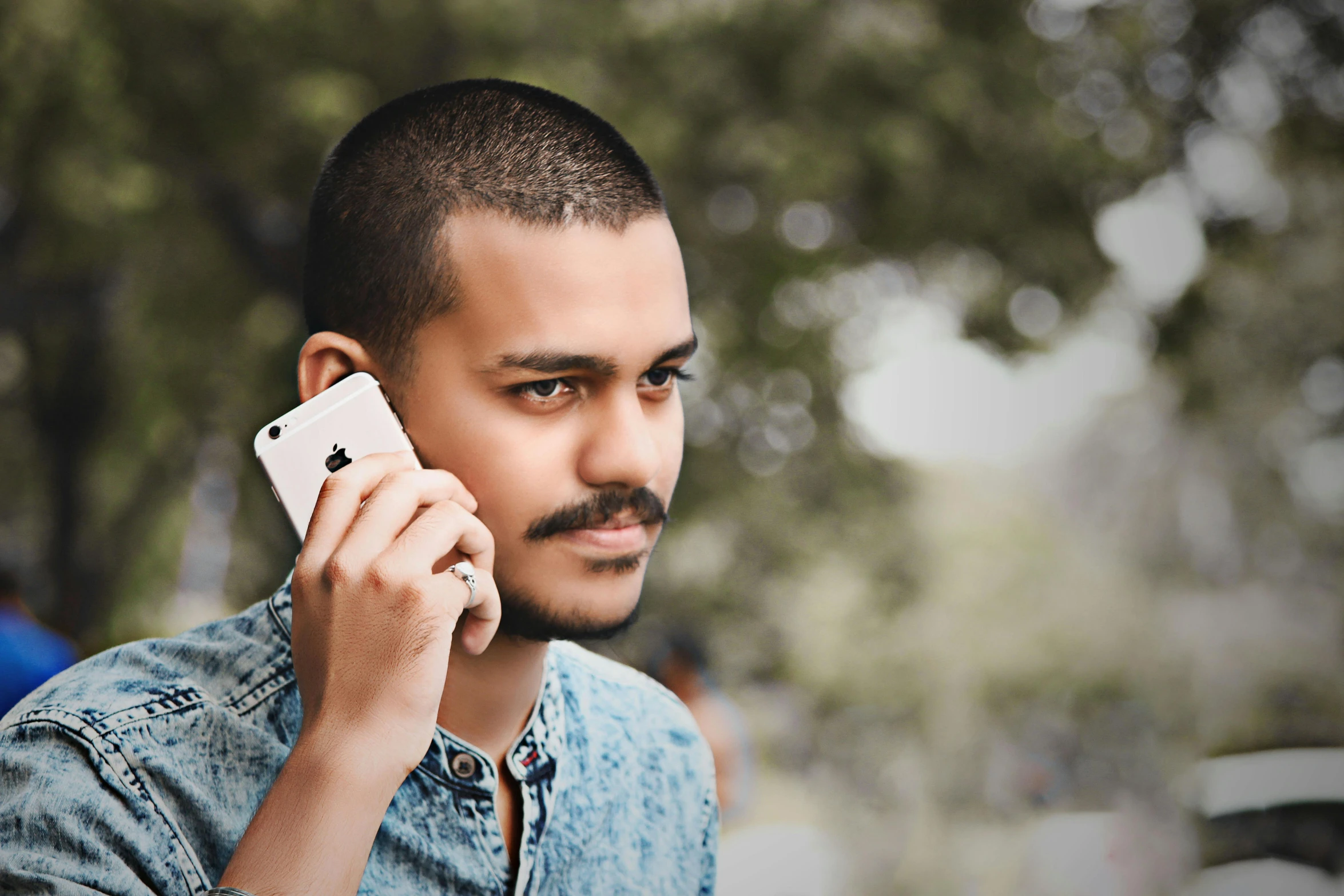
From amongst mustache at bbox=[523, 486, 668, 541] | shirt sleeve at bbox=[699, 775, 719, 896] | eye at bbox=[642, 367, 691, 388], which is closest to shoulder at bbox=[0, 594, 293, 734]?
mustache at bbox=[523, 486, 668, 541]

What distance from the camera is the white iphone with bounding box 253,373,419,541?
1.74 meters

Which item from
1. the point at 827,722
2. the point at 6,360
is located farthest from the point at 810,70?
the point at 6,360

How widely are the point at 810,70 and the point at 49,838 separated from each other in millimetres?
7208

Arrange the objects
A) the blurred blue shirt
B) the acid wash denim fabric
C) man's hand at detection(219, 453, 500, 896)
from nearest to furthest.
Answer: man's hand at detection(219, 453, 500, 896), the acid wash denim fabric, the blurred blue shirt

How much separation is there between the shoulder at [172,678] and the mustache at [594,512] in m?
0.46

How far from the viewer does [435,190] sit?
1811 mm

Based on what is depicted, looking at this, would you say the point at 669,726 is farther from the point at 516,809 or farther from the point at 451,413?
the point at 451,413

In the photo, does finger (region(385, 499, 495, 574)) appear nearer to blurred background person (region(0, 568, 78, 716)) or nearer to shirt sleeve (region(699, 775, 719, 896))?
shirt sleeve (region(699, 775, 719, 896))

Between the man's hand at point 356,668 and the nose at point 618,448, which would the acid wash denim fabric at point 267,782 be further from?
the nose at point 618,448

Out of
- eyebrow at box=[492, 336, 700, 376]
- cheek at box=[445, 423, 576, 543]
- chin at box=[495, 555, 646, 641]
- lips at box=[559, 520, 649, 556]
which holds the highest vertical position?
eyebrow at box=[492, 336, 700, 376]

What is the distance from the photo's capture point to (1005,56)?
780 centimetres

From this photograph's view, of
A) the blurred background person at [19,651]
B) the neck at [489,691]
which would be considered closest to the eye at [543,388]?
the neck at [489,691]

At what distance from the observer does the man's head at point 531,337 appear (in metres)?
1.72

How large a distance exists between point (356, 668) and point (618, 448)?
549 mm
